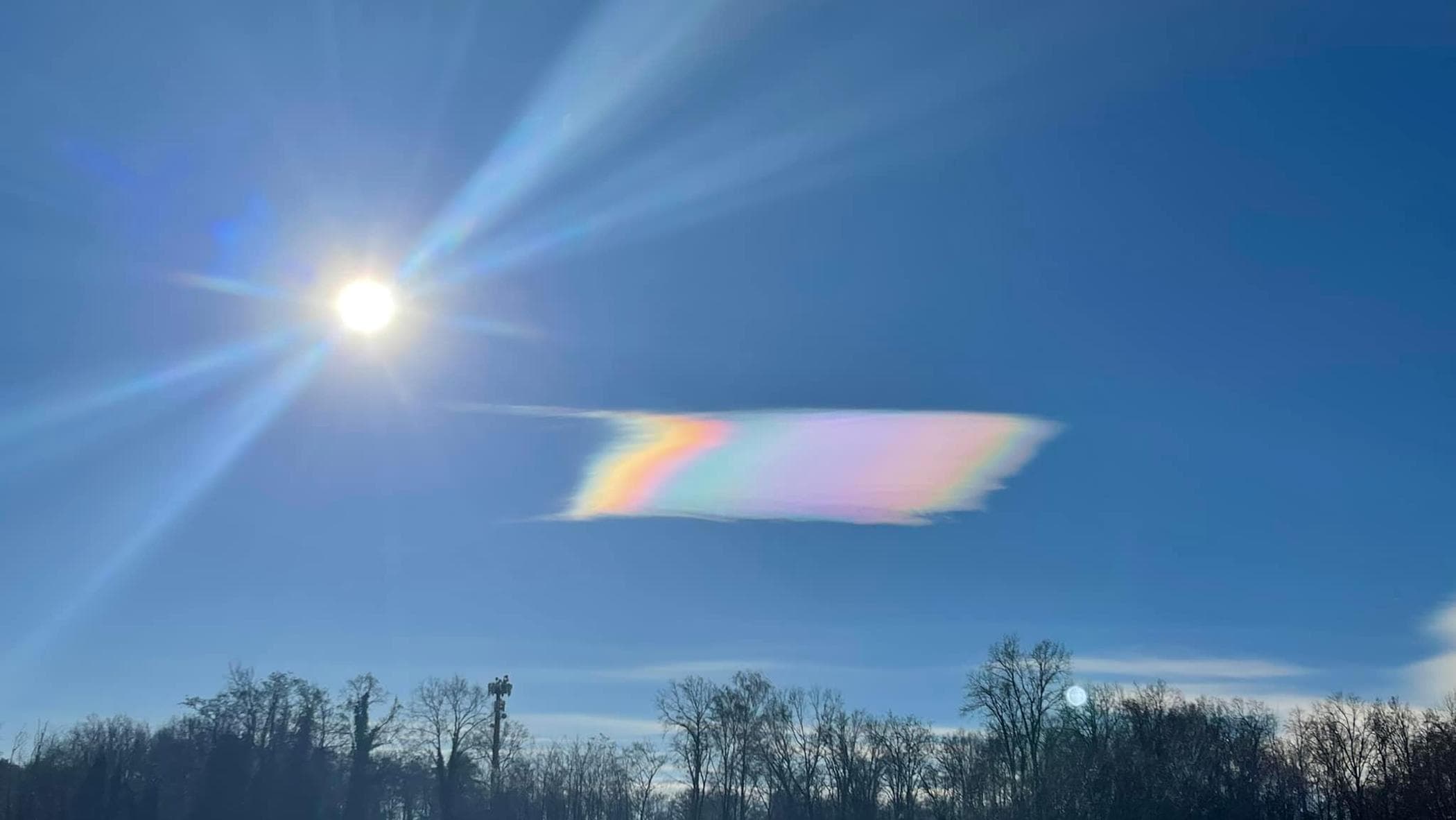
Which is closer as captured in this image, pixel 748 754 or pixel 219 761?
pixel 219 761

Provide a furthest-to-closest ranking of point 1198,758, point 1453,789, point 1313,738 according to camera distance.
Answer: point 1313,738, point 1198,758, point 1453,789

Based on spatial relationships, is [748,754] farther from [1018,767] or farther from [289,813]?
[289,813]

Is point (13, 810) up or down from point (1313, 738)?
down

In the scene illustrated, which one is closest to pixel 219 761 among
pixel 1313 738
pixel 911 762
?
pixel 911 762

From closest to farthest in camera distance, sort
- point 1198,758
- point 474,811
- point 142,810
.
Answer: point 1198,758 < point 142,810 < point 474,811

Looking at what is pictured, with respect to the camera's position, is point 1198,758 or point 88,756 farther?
point 88,756

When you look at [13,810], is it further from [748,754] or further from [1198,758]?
[1198,758]

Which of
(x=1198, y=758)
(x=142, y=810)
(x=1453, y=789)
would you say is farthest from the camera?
(x=142, y=810)

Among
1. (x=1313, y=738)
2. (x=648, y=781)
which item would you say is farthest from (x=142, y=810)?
(x=1313, y=738)

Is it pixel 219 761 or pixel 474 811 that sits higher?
pixel 219 761
